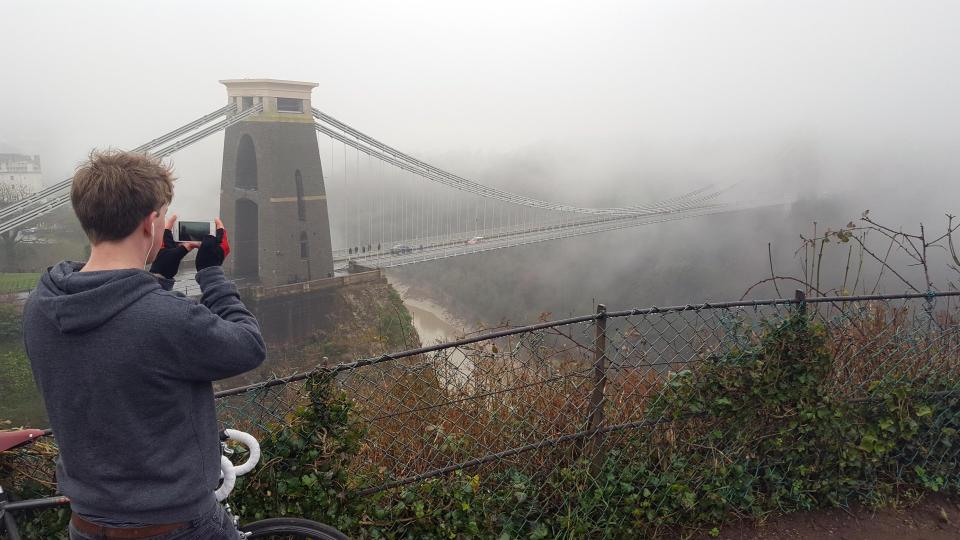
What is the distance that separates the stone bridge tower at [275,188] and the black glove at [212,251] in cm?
1650

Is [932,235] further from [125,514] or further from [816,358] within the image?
[125,514]

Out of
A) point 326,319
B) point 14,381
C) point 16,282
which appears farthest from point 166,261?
point 16,282

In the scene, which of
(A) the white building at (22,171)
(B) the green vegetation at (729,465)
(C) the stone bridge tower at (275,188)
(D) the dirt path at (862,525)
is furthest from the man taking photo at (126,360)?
(A) the white building at (22,171)

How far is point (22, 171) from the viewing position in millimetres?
20297

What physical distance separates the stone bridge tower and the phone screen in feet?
54.0

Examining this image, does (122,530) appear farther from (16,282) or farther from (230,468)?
(16,282)

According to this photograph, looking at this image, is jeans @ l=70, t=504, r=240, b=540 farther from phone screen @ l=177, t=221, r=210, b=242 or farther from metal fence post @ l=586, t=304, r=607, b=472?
metal fence post @ l=586, t=304, r=607, b=472

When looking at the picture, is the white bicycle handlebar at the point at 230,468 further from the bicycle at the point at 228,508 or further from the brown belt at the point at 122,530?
the brown belt at the point at 122,530

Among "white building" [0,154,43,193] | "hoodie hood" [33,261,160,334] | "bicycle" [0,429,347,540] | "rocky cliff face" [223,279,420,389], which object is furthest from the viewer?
"white building" [0,154,43,193]

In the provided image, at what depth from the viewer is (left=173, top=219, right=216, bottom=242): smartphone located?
1.05m

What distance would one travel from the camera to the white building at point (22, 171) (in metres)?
19.7

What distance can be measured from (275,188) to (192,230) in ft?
54.5

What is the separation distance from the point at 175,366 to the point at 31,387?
45.1ft

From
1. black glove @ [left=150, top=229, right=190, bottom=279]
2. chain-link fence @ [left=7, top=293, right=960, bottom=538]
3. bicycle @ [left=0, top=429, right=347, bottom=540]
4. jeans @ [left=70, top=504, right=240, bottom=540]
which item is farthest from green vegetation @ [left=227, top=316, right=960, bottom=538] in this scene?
black glove @ [left=150, top=229, right=190, bottom=279]
